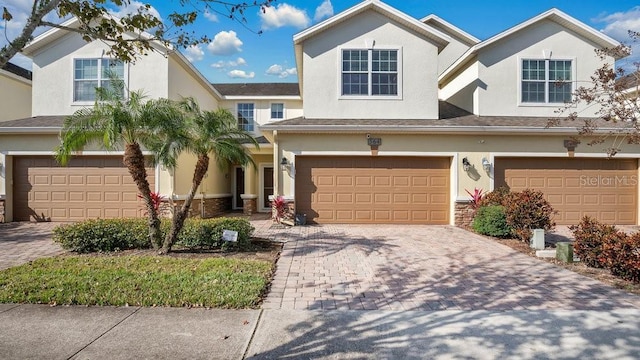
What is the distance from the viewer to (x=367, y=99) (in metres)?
13.5

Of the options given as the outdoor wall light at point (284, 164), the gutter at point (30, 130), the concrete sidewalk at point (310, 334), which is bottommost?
the concrete sidewalk at point (310, 334)

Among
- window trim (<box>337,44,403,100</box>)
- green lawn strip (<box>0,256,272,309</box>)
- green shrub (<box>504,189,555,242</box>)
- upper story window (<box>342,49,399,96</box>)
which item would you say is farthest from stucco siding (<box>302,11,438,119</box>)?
green lawn strip (<box>0,256,272,309</box>)

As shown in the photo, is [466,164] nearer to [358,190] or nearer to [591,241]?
[358,190]

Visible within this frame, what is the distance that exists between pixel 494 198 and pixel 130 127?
33.9ft

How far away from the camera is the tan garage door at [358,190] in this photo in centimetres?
1287

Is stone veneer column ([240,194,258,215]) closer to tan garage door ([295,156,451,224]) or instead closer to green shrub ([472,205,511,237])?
tan garage door ([295,156,451,224])

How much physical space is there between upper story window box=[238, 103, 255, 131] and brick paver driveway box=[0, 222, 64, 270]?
10062 mm

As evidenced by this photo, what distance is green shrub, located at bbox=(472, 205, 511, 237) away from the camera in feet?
33.8

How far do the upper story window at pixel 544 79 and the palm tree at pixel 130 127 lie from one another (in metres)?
12.8

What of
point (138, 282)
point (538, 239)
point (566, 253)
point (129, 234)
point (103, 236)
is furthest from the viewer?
point (538, 239)

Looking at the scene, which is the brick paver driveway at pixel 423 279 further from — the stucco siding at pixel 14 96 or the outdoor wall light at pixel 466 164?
the stucco siding at pixel 14 96

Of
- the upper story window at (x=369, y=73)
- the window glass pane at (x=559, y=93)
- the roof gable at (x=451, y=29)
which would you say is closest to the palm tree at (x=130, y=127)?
the upper story window at (x=369, y=73)

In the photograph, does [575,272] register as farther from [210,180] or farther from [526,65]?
[210,180]

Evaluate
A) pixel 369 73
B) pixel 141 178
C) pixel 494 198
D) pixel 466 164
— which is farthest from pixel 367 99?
pixel 141 178
